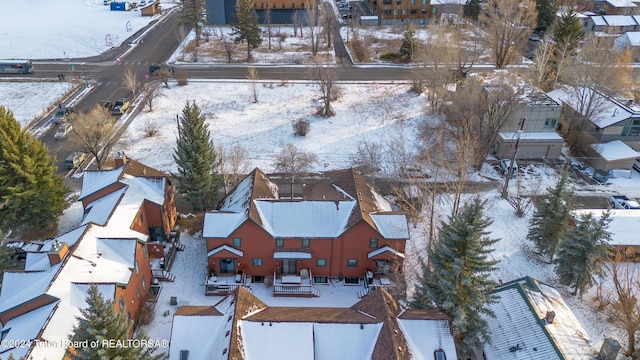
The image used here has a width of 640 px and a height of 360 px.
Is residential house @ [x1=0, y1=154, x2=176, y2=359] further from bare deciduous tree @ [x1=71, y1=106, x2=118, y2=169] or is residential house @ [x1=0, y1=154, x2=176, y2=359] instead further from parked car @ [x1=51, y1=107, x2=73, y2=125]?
parked car @ [x1=51, y1=107, x2=73, y2=125]

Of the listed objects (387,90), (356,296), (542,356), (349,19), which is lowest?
(356,296)

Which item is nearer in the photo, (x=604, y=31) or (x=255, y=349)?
(x=255, y=349)

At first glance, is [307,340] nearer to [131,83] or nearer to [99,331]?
[99,331]

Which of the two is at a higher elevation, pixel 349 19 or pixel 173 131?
pixel 349 19

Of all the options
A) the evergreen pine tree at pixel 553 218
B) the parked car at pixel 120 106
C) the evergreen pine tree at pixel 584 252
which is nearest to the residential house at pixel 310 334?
the evergreen pine tree at pixel 584 252

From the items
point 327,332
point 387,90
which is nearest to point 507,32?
point 387,90

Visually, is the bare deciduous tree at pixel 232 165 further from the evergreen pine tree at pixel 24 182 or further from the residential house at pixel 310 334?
the residential house at pixel 310 334

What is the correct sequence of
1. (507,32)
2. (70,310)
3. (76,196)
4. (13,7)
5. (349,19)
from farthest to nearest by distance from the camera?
1. (13,7)
2. (349,19)
3. (507,32)
4. (76,196)
5. (70,310)

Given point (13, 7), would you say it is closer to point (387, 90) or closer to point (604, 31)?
point (387, 90)
